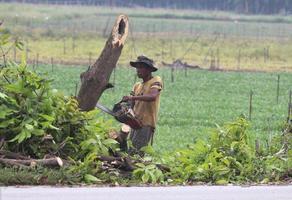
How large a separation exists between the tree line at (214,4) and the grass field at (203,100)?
8409 cm

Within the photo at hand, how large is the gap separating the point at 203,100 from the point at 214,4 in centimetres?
10995

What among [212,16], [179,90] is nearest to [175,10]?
[212,16]

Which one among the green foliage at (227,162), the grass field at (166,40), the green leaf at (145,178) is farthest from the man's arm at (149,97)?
the grass field at (166,40)

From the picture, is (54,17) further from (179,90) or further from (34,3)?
(179,90)

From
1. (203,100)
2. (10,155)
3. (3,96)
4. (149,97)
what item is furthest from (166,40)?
(10,155)

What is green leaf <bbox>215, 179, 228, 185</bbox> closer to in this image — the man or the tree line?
the man

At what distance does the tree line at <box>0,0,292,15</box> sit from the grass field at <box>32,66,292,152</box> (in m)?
84.1

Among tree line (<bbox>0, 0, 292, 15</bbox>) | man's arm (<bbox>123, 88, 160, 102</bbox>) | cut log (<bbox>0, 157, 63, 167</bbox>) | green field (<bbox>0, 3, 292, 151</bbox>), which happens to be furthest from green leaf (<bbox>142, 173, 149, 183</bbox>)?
tree line (<bbox>0, 0, 292, 15</bbox>)

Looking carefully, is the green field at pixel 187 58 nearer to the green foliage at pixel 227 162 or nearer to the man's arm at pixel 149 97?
the man's arm at pixel 149 97

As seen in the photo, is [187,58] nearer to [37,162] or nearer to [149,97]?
[149,97]

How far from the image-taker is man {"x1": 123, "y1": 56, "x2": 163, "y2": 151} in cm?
1089

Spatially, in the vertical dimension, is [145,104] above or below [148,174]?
above

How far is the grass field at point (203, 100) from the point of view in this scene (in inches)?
779

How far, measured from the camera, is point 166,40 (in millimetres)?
71625
